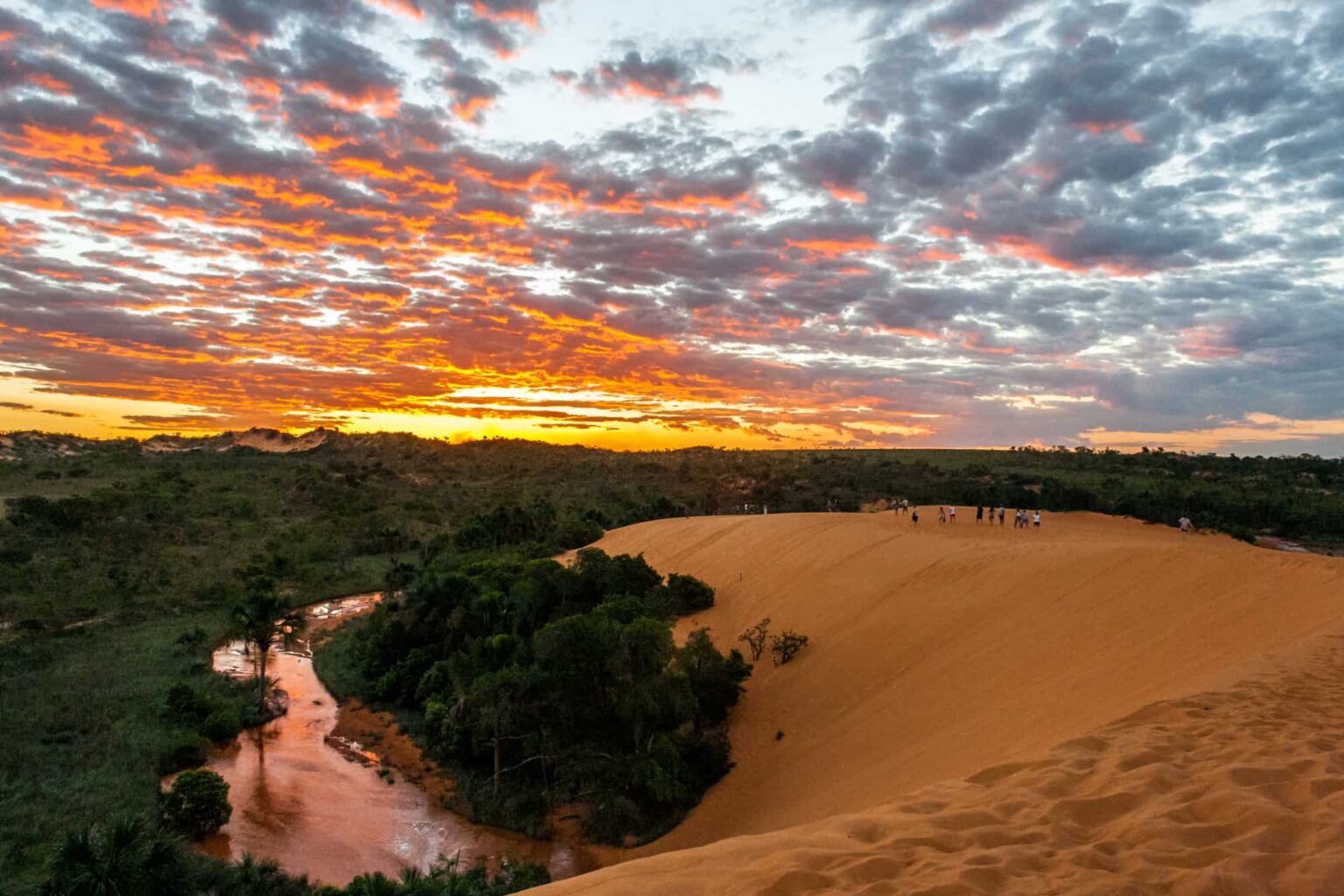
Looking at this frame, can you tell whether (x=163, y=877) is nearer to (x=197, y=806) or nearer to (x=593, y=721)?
(x=197, y=806)

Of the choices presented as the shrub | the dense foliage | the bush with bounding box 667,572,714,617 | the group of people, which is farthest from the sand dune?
the dense foliage

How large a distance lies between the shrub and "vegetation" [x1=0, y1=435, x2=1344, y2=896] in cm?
705

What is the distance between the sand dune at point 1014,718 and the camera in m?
5.61

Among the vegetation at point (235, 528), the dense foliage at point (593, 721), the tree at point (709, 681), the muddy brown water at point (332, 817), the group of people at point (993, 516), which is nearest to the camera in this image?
the muddy brown water at point (332, 817)

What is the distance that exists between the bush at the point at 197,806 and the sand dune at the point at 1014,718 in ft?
36.8

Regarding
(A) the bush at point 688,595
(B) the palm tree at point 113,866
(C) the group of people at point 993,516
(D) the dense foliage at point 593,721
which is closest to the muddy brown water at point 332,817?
(D) the dense foliage at point 593,721

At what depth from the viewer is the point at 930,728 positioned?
637 inches

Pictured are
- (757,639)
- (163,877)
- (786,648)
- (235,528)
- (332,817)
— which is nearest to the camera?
(163,877)

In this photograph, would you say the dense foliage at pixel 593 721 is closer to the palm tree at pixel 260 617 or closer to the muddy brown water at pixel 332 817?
the muddy brown water at pixel 332 817

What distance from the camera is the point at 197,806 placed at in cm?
1845

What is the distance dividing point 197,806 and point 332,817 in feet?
10.4

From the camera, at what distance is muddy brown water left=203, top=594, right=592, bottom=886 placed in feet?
56.5

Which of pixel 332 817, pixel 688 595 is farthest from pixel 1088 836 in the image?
pixel 688 595

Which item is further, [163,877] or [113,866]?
[163,877]
